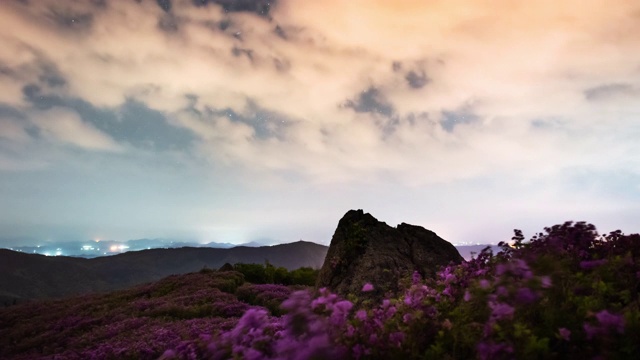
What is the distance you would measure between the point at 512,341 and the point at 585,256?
10.2 ft

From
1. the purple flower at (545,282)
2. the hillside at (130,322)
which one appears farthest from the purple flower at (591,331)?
the hillside at (130,322)

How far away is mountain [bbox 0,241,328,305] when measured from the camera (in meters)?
58.9

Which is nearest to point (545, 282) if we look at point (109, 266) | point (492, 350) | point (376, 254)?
point (492, 350)

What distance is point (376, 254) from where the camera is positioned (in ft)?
42.0

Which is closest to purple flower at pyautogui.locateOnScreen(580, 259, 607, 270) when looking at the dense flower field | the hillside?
the dense flower field

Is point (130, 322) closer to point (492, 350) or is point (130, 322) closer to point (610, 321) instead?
point (492, 350)

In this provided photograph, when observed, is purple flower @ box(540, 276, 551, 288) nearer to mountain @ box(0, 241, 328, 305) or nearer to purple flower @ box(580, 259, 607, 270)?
purple flower @ box(580, 259, 607, 270)

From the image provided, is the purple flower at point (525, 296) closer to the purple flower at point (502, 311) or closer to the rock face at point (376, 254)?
the purple flower at point (502, 311)

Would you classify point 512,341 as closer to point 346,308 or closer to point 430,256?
point 346,308

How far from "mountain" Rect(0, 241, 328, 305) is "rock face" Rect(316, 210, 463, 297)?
104ft

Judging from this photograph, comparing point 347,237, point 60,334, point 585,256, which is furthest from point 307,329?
point 60,334

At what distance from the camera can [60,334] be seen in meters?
14.3

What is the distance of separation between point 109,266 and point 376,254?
259ft

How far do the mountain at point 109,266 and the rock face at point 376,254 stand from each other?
104 ft
